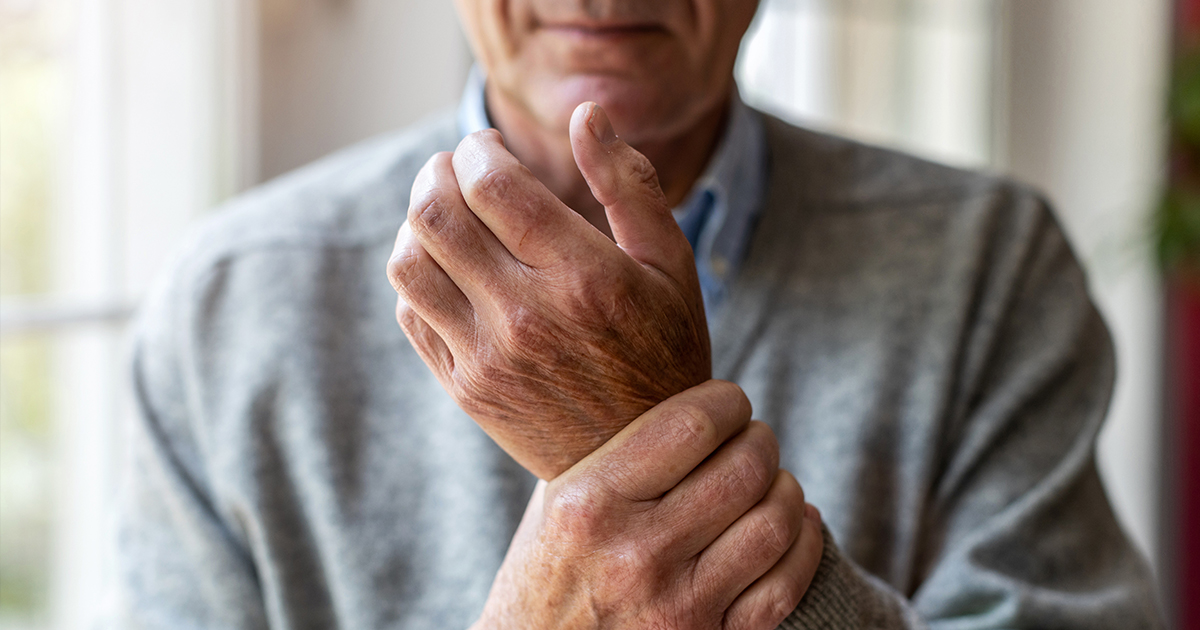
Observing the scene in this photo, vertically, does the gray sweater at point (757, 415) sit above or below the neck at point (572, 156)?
below

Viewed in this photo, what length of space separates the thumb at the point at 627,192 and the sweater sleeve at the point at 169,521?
582 mm

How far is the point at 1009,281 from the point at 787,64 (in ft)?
4.99

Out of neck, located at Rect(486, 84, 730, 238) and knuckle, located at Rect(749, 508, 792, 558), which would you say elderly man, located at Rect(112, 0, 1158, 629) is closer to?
neck, located at Rect(486, 84, 730, 238)

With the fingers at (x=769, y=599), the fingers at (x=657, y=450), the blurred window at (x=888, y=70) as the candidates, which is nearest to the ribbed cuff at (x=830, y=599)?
the fingers at (x=769, y=599)

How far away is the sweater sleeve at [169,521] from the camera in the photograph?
2.72 feet

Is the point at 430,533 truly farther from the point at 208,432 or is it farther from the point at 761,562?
the point at 761,562

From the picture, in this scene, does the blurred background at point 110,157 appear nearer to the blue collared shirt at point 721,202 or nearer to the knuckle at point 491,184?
the blue collared shirt at point 721,202

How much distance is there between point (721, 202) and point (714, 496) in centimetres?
45

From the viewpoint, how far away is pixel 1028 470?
0.82 meters

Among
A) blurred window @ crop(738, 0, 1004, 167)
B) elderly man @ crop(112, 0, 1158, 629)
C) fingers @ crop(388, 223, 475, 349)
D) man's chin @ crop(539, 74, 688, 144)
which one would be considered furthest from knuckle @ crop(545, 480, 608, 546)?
blurred window @ crop(738, 0, 1004, 167)

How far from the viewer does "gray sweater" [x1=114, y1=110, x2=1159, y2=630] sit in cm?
82

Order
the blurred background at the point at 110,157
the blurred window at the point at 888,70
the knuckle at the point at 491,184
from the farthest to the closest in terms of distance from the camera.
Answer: the blurred window at the point at 888,70 → the blurred background at the point at 110,157 → the knuckle at the point at 491,184

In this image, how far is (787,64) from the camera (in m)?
2.28

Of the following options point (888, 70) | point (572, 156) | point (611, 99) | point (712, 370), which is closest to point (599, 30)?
point (611, 99)
